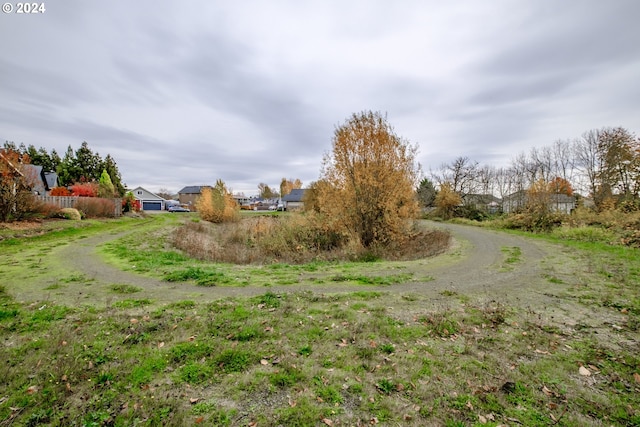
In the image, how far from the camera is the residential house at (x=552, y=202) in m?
21.8

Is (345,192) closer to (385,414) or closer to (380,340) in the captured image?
(380,340)

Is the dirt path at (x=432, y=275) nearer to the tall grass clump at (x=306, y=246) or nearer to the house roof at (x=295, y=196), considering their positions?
the tall grass clump at (x=306, y=246)

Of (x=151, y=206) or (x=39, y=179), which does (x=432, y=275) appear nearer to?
(x=39, y=179)

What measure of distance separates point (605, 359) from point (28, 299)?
10.6 metres

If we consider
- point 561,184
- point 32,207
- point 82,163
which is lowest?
point 32,207

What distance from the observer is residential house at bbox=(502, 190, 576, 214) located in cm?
2185

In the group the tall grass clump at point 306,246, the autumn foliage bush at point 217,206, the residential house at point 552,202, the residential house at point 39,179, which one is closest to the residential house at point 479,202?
the residential house at point 552,202

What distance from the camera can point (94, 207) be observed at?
24.4 metres

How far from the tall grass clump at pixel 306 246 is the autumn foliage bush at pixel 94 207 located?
1039 centimetres

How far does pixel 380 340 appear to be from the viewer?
4.65 meters

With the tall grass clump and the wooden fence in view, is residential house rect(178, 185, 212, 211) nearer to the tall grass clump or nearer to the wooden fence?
the wooden fence

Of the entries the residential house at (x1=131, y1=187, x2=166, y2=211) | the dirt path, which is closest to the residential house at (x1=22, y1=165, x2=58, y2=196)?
the dirt path

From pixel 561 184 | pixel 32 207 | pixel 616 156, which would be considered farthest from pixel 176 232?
pixel 561 184

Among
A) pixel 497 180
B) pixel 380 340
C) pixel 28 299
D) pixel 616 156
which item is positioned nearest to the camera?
pixel 380 340
